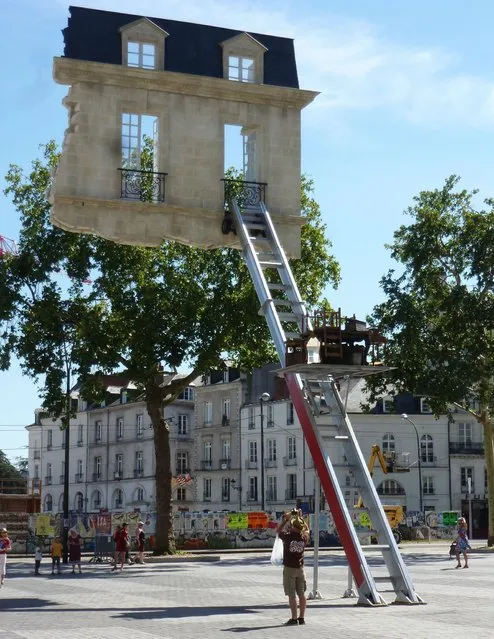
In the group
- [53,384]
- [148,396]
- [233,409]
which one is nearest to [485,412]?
[148,396]

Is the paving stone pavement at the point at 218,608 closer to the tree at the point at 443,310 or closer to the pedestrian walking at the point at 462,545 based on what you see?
the pedestrian walking at the point at 462,545

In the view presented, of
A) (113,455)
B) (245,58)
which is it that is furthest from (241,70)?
(113,455)

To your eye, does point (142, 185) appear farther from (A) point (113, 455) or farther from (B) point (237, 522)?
(A) point (113, 455)

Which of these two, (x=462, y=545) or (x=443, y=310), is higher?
(x=443, y=310)

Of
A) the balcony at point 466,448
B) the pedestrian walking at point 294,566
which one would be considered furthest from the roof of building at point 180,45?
the balcony at point 466,448

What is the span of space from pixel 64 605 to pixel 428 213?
112 ft

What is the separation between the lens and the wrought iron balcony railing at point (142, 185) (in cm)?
2453

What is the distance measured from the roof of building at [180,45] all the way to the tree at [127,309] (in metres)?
18.9

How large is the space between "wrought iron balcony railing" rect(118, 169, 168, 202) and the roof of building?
2.51 meters

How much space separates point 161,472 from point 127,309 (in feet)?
23.0

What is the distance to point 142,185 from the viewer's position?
24.7m

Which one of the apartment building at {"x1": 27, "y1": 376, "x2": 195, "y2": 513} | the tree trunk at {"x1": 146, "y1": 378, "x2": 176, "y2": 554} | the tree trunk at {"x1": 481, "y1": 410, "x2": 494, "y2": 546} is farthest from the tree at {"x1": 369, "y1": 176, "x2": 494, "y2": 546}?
the apartment building at {"x1": 27, "y1": 376, "x2": 195, "y2": 513}

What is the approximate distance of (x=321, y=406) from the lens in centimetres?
2256

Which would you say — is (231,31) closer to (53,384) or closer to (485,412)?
(53,384)
